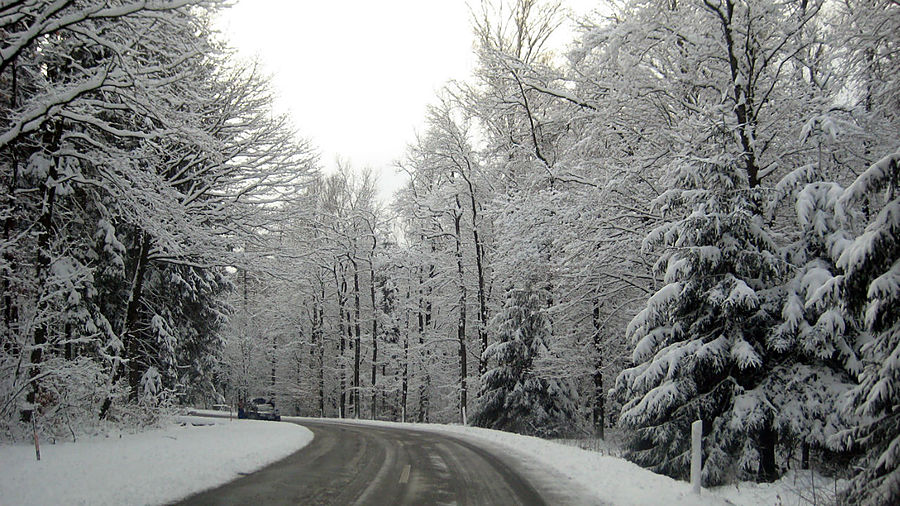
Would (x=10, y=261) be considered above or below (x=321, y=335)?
below

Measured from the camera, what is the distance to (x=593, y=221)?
47.1 feet

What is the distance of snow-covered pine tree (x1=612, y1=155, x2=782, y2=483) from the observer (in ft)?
31.2

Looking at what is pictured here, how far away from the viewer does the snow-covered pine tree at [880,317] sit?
523 centimetres

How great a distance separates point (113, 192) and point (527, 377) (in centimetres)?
1576

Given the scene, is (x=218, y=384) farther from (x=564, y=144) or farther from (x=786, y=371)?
(x=786, y=371)

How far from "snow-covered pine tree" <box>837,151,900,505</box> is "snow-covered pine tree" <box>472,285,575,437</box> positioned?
14.9m

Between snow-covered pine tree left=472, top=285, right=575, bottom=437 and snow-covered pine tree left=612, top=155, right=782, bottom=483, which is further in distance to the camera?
snow-covered pine tree left=472, top=285, right=575, bottom=437

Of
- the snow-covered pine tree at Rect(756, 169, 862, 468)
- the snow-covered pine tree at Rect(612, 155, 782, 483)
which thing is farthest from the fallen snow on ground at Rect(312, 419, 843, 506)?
the snow-covered pine tree at Rect(756, 169, 862, 468)

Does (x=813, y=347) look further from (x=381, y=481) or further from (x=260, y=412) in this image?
(x=260, y=412)

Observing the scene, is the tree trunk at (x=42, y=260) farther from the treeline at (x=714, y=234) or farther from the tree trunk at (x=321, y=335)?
the tree trunk at (x=321, y=335)

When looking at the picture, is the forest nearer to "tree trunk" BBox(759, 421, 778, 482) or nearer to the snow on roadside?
"tree trunk" BBox(759, 421, 778, 482)

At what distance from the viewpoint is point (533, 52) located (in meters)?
24.7

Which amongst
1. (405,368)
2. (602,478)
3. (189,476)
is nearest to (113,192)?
(189,476)

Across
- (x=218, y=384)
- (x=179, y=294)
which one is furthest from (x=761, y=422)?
(x=218, y=384)
